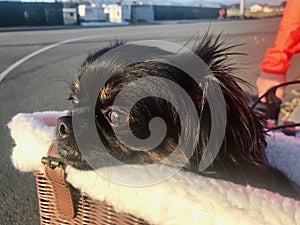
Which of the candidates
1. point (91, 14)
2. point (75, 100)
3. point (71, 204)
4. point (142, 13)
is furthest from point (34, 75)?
point (142, 13)

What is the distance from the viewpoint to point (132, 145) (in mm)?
1266

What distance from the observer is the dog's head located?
4.18ft

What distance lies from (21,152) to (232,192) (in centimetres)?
67

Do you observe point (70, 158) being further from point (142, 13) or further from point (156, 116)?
point (142, 13)

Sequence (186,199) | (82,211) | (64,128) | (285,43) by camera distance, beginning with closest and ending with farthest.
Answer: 1. (186,199)
2. (82,211)
3. (64,128)
4. (285,43)

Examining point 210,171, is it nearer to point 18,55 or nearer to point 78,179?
point 78,179

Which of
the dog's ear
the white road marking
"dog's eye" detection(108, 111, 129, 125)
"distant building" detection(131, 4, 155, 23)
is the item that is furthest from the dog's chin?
"distant building" detection(131, 4, 155, 23)

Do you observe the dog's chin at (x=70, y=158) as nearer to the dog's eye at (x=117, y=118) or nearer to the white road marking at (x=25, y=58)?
the dog's eye at (x=117, y=118)

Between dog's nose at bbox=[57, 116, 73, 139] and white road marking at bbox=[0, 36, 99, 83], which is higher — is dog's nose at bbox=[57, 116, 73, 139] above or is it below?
above

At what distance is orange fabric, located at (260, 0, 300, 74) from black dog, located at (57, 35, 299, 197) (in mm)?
1270

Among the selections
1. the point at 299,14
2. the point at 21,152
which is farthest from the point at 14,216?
the point at 299,14

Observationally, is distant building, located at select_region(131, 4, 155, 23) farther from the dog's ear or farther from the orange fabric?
Result: the dog's ear

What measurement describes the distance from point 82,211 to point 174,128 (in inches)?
15.5

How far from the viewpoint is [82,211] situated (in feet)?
3.86
